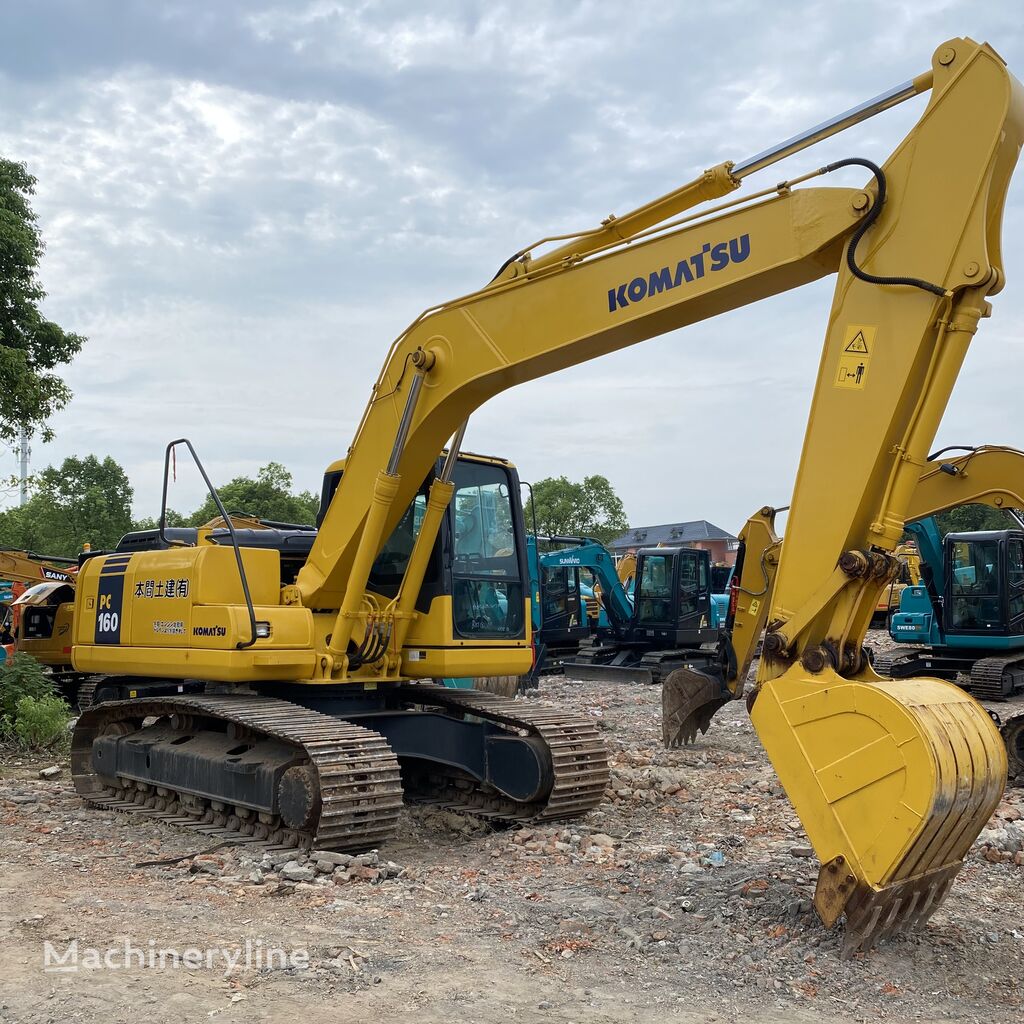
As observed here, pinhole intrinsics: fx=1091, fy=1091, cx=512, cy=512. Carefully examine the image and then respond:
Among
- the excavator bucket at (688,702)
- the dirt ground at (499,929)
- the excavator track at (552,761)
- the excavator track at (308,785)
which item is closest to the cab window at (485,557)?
the excavator track at (552,761)

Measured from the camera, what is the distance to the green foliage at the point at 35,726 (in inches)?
447

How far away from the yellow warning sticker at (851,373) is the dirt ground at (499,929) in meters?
2.52

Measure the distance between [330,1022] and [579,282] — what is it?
412cm

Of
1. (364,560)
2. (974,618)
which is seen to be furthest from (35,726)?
(974,618)

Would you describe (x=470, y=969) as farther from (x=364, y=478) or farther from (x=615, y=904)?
(x=364, y=478)

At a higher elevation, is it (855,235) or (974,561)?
(855,235)

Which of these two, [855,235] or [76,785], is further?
[76,785]

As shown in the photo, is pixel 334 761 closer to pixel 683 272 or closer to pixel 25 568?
pixel 683 272

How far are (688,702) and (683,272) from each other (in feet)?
21.8

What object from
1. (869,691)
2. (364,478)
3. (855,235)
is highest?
(855,235)

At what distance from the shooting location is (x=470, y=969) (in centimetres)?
484

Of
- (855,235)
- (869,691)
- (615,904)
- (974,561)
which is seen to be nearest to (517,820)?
(615,904)

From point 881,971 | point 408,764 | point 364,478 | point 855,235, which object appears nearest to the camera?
point 881,971

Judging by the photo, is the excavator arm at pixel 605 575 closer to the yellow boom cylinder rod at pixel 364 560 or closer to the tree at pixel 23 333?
the tree at pixel 23 333
